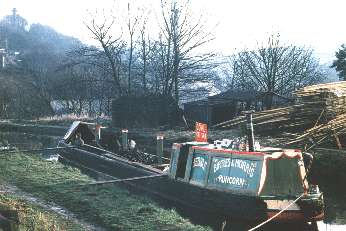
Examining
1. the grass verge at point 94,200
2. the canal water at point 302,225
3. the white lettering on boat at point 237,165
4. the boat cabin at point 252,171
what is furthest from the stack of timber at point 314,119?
the grass verge at point 94,200

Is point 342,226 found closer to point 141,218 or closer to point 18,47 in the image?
point 141,218

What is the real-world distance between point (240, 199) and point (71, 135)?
1510cm

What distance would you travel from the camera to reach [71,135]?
75.4ft

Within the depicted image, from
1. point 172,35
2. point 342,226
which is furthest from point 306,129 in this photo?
point 172,35

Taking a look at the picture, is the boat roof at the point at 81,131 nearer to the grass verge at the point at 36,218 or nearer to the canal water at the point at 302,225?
the canal water at the point at 302,225

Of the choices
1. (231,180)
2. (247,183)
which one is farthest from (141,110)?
(247,183)

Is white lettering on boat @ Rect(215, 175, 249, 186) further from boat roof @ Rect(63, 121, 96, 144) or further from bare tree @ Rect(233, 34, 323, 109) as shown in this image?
bare tree @ Rect(233, 34, 323, 109)

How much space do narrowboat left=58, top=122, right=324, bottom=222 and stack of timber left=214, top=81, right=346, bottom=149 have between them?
7191mm

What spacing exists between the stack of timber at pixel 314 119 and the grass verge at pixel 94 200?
8.69 metres

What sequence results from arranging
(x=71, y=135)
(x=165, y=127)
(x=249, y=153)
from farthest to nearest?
(x=165, y=127)
(x=71, y=135)
(x=249, y=153)

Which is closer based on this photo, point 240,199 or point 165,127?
point 240,199

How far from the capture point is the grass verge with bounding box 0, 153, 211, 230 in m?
8.55

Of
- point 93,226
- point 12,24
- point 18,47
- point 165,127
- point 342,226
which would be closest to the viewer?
point 93,226

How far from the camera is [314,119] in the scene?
19.8 metres
